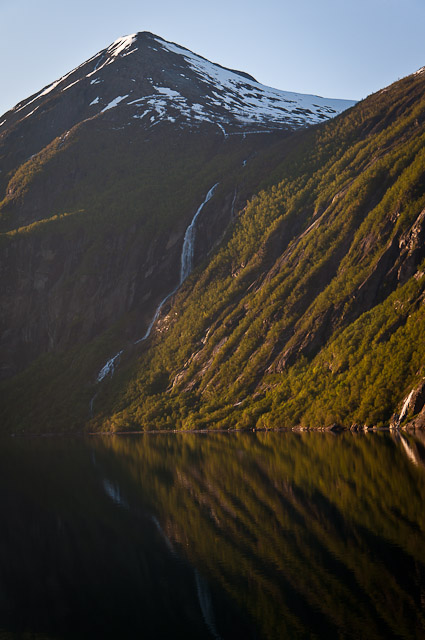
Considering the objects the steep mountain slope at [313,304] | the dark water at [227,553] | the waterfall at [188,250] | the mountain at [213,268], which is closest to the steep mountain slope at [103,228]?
the waterfall at [188,250]

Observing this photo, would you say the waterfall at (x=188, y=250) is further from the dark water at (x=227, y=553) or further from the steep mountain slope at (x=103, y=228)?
the dark water at (x=227, y=553)

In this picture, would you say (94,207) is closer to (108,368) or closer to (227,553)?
(108,368)

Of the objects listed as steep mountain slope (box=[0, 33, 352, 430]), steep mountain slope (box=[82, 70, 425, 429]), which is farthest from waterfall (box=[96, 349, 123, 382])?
steep mountain slope (box=[82, 70, 425, 429])

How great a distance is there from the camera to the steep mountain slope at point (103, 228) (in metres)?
129

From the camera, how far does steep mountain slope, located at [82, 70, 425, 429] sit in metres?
72.6

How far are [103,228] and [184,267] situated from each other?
27.2 meters

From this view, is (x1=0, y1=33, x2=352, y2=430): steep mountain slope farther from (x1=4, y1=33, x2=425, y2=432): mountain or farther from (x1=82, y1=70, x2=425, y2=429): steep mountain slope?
(x1=82, y1=70, x2=425, y2=429): steep mountain slope

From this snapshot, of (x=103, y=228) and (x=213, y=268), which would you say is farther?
(x=103, y=228)

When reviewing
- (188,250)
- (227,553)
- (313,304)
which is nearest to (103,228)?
(188,250)

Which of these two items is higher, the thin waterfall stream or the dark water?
the thin waterfall stream

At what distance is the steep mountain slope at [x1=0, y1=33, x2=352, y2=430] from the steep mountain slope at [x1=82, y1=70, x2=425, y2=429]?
8802 millimetres

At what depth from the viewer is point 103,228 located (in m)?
151

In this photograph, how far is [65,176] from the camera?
570ft

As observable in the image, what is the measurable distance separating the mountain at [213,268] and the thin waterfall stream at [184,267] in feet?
1.24
